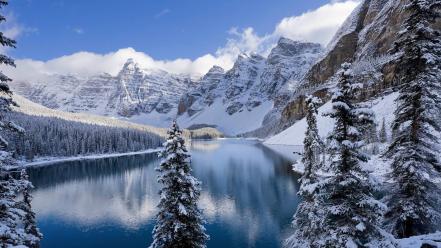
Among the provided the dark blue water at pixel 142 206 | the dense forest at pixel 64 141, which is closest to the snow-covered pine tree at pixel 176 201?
the dark blue water at pixel 142 206

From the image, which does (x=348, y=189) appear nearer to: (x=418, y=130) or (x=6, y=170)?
(x=418, y=130)

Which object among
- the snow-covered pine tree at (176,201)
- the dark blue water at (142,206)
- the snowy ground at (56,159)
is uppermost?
the snow-covered pine tree at (176,201)

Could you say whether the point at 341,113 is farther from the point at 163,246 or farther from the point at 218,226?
the point at 218,226

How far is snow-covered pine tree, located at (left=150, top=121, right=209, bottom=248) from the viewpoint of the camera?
20906 mm

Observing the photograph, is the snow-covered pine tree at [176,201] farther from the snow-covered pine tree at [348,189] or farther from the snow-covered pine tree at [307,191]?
the snow-covered pine tree at [348,189]

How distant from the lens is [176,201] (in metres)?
20.8

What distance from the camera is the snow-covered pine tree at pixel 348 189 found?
15.4m

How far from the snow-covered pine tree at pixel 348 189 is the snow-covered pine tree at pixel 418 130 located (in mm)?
5479

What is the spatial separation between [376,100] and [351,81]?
142156 mm

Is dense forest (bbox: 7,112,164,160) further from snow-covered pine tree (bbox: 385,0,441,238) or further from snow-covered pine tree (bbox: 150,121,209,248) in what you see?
snow-covered pine tree (bbox: 385,0,441,238)

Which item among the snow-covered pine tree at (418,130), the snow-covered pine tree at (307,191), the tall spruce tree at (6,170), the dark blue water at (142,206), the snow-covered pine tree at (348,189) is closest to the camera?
the tall spruce tree at (6,170)

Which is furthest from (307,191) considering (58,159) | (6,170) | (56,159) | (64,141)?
(64,141)

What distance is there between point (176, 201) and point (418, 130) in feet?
48.0

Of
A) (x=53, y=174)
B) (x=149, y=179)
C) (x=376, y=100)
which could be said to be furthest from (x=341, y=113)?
(x=376, y=100)
